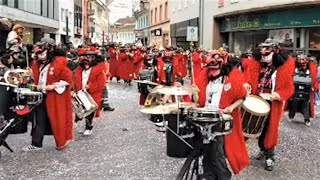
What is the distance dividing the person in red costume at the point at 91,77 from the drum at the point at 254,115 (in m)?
3.35

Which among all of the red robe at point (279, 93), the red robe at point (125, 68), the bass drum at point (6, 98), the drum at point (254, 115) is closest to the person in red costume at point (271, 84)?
the red robe at point (279, 93)

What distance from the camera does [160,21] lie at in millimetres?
47188

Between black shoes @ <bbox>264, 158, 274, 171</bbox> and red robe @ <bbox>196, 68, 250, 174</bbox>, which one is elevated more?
red robe @ <bbox>196, 68, 250, 174</bbox>

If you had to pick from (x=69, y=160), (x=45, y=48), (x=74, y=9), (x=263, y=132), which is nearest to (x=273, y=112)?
(x=263, y=132)

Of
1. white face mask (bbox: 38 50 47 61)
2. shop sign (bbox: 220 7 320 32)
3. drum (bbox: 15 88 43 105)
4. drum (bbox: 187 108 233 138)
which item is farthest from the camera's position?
shop sign (bbox: 220 7 320 32)

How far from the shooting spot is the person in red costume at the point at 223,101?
17.5 ft

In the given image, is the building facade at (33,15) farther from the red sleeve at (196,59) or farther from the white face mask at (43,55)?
the white face mask at (43,55)

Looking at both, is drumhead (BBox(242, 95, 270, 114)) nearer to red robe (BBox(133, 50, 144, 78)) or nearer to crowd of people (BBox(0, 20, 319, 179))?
crowd of people (BBox(0, 20, 319, 179))

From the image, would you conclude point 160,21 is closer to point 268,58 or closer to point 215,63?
point 268,58

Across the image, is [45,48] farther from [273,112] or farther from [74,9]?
[74,9]

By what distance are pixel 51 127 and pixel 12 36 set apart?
2.44 meters

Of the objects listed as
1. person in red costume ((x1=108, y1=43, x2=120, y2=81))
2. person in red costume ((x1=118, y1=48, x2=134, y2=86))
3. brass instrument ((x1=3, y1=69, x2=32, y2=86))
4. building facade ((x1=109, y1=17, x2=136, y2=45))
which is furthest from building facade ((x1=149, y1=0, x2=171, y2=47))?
building facade ((x1=109, y1=17, x2=136, y2=45))

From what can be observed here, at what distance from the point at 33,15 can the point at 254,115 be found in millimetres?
Answer: 21016

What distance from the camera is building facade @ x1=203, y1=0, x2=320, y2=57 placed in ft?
55.5
